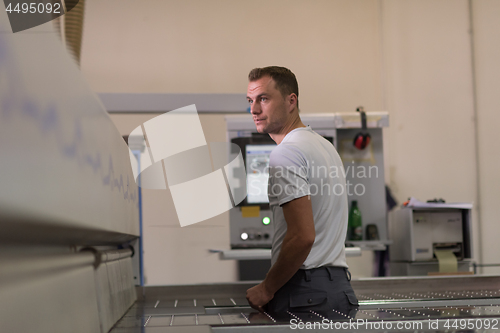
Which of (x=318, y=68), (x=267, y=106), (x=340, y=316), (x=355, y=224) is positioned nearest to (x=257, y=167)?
(x=355, y=224)

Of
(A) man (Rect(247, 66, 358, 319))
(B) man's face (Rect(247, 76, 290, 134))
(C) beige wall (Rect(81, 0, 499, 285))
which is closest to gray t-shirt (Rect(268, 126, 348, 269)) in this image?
(A) man (Rect(247, 66, 358, 319))

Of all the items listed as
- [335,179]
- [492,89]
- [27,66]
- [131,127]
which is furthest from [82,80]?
[492,89]

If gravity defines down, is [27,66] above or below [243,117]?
below

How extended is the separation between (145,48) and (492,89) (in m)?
2.88

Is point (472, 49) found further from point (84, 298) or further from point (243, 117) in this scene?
point (84, 298)

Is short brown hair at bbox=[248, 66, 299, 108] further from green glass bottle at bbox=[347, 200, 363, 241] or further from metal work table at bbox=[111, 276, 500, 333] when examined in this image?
green glass bottle at bbox=[347, 200, 363, 241]

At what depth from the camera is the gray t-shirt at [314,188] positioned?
1.22 m

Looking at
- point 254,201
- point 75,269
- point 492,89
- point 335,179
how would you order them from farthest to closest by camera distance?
point 492,89 < point 254,201 < point 335,179 < point 75,269

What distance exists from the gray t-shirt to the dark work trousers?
2 cm

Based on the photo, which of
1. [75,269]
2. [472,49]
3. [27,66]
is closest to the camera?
[27,66]

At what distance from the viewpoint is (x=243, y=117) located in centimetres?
Answer: 297

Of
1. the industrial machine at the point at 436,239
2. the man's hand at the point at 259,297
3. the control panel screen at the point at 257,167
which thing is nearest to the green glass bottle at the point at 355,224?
the industrial machine at the point at 436,239

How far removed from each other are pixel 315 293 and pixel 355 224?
6.04 feet

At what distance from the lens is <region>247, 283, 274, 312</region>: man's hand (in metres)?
1.23
